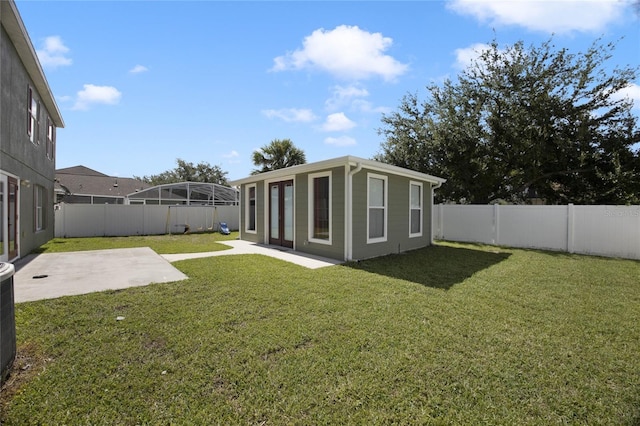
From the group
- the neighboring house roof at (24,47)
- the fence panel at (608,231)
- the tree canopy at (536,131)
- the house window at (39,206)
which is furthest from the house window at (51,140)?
the fence panel at (608,231)

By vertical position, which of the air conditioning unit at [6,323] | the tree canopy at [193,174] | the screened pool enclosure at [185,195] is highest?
the tree canopy at [193,174]

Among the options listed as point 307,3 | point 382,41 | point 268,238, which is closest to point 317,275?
point 268,238

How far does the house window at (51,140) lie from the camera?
10609 mm

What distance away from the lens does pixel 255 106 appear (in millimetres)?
12305

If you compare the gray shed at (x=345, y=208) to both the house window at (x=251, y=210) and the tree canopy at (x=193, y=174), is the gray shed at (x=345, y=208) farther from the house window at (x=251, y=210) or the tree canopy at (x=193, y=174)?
the tree canopy at (x=193, y=174)

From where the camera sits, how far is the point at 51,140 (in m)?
11.2

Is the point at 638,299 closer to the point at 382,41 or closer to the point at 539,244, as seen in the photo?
the point at 539,244

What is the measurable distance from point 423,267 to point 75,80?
30.9ft

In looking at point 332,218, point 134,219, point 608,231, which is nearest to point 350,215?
point 332,218

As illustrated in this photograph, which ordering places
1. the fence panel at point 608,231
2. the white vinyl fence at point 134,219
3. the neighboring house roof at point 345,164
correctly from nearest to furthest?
the neighboring house roof at point 345,164 → the fence panel at point 608,231 → the white vinyl fence at point 134,219

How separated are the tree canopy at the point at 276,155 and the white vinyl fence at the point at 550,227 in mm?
10211

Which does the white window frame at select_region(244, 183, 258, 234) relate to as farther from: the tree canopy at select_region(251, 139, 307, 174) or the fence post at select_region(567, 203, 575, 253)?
the fence post at select_region(567, 203, 575, 253)

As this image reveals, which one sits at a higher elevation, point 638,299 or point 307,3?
point 307,3

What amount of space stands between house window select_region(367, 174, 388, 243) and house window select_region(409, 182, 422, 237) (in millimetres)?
1534
